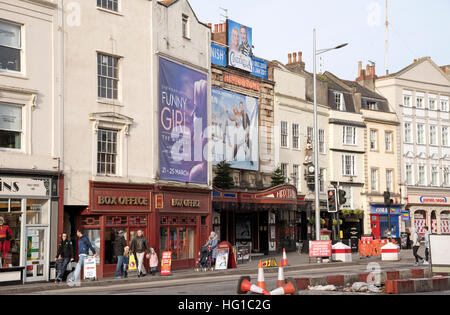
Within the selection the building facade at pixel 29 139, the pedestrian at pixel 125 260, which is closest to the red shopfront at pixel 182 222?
the pedestrian at pixel 125 260

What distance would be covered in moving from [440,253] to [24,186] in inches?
558

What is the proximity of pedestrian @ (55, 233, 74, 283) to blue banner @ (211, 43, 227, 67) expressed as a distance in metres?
17.7

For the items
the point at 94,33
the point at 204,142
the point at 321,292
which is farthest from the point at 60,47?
the point at 321,292

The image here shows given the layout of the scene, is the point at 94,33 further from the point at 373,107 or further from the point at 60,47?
the point at 373,107

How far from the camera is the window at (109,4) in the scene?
29.5 metres

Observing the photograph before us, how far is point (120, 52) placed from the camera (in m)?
30.1

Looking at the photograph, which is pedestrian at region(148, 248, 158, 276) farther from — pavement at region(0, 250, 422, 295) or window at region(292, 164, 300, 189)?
window at region(292, 164, 300, 189)

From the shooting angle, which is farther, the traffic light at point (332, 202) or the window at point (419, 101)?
the window at point (419, 101)

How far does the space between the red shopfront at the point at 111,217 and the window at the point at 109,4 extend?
7360 millimetres

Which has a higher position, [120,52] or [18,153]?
[120,52]

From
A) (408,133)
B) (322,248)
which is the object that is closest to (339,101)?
(408,133)

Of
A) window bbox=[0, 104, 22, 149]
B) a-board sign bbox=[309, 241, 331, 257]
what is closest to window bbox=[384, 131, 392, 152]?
a-board sign bbox=[309, 241, 331, 257]

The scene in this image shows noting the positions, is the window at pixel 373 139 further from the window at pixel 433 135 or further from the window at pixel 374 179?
the window at pixel 433 135
